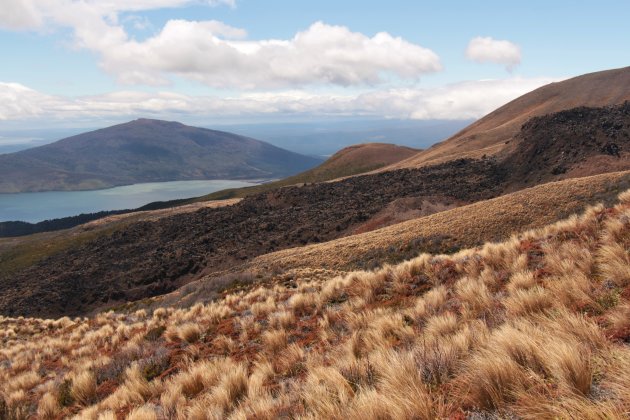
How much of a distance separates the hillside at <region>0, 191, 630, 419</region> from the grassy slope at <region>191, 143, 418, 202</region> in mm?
97217

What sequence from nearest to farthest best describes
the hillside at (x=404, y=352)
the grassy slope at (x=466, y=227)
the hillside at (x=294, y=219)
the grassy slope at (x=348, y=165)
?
the hillside at (x=404, y=352)
the grassy slope at (x=466, y=227)
the hillside at (x=294, y=219)
the grassy slope at (x=348, y=165)

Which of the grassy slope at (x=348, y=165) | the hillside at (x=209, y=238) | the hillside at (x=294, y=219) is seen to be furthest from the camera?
the grassy slope at (x=348, y=165)

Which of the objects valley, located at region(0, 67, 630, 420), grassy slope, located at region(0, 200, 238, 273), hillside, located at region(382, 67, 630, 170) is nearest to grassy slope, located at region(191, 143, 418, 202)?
hillside, located at region(382, 67, 630, 170)

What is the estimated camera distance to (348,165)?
117438 mm

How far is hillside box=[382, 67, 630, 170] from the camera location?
226 feet

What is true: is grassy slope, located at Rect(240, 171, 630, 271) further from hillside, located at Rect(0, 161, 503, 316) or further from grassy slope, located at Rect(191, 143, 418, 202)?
grassy slope, located at Rect(191, 143, 418, 202)

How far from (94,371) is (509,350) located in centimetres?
970

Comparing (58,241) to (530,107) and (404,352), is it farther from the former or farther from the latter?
(530,107)

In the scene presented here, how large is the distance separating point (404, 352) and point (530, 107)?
A: 105985mm

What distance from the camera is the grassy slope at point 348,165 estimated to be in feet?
366

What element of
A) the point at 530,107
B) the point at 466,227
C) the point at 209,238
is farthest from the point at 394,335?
the point at 530,107

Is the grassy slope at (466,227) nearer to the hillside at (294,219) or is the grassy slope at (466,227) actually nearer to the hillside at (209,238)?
the hillside at (294,219)

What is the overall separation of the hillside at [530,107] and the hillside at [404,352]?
51.1m

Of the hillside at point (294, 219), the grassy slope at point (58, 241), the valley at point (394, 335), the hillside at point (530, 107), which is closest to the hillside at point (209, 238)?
the hillside at point (294, 219)
